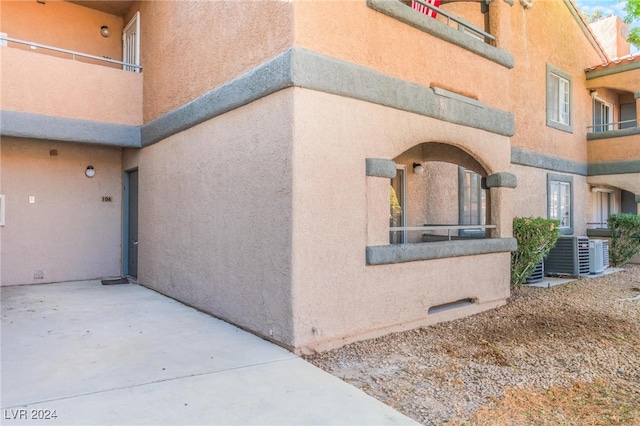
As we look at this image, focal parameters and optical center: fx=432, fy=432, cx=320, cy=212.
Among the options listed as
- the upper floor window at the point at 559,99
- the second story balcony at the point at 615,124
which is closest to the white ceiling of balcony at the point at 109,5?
the upper floor window at the point at 559,99

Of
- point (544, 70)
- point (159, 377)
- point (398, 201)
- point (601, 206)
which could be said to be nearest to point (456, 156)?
point (398, 201)

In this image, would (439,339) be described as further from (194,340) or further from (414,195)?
(414,195)

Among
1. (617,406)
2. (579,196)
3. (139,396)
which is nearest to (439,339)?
(617,406)

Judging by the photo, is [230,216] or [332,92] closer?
[332,92]

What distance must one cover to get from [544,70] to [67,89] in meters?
12.4

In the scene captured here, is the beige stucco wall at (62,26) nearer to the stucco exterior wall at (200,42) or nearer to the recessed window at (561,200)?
the stucco exterior wall at (200,42)

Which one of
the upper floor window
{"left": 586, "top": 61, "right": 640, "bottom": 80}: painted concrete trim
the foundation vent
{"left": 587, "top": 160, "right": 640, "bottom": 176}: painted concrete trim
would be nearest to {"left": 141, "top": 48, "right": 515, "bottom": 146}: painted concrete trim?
the foundation vent

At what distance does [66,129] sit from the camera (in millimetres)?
8766

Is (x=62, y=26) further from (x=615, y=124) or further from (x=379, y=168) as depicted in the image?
(x=615, y=124)

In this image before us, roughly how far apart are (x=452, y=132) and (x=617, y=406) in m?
4.35

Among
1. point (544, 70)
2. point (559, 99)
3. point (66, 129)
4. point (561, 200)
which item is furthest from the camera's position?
point (559, 99)

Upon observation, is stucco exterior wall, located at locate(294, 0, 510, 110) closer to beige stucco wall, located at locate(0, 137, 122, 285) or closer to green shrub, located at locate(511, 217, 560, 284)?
green shrub, located at locate(511, 217, 560, 284)

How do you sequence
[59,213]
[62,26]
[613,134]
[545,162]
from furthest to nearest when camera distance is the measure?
[613,134]
[545,162]
[62,26]
[59,213]

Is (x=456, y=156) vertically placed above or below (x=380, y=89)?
below
